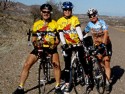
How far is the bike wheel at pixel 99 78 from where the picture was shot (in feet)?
30.8

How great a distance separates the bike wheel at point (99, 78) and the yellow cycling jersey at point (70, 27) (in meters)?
0.85

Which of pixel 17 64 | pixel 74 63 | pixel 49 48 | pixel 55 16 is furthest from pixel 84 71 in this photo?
pixel 55 16

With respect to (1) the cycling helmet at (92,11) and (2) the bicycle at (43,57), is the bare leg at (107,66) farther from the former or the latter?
(2) the bicycle at (43,57)

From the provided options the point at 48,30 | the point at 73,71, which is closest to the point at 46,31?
the point at 48,30

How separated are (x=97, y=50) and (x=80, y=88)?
124 cm

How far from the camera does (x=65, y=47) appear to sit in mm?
9164

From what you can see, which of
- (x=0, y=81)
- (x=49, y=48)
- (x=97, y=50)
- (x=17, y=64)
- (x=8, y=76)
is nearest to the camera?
(x=49, y=48)

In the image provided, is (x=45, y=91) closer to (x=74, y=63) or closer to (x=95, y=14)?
(x=74, y=63)

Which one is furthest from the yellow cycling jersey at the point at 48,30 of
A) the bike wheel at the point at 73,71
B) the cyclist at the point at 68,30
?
the bike wheel at the point at 73,71

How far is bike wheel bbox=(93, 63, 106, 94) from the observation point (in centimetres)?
938

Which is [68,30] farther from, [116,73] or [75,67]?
[116,73]

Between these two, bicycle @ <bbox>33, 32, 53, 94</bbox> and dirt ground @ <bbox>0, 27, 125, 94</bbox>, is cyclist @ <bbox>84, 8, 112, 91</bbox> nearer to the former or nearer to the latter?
dirt ground @ <bbox>0, 27, 125, 94</bbox>

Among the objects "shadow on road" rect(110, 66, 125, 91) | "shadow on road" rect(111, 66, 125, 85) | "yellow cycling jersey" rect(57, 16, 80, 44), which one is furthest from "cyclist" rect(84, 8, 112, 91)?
"shadow on road" rect(111, 66, 125, 85)

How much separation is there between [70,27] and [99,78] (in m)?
1.50
